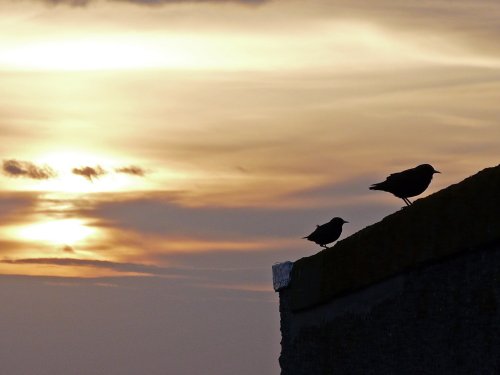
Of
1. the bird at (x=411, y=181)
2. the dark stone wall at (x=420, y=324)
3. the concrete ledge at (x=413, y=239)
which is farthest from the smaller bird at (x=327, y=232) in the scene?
the bird at (x=411, y=181)

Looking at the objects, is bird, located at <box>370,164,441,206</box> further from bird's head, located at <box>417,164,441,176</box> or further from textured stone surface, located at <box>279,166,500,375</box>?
textured stone surface, located at <box>279,166,500,375</box>

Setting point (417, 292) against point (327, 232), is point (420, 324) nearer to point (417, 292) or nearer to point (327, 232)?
point (417, 292)

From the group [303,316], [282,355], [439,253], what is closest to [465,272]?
[439,253]

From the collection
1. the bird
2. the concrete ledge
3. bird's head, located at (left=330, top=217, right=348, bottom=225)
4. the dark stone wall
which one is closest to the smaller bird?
bird's head, located at (left=330, top=217, right=348, bottom=225)

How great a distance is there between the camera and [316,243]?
14953 mm

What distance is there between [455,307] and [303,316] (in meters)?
4.42

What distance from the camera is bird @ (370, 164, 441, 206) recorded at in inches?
463

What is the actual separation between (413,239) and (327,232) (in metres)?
5.02

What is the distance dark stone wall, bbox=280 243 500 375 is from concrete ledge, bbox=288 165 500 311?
0.13 m

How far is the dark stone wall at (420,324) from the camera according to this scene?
865 centimetres

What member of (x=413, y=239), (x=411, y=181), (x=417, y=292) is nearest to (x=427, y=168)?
(x=411, y=181)

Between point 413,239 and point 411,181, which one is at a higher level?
point 411,181

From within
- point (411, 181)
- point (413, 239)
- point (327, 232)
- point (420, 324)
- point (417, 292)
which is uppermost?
point (327, 232)

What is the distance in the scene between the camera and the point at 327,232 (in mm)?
14766
